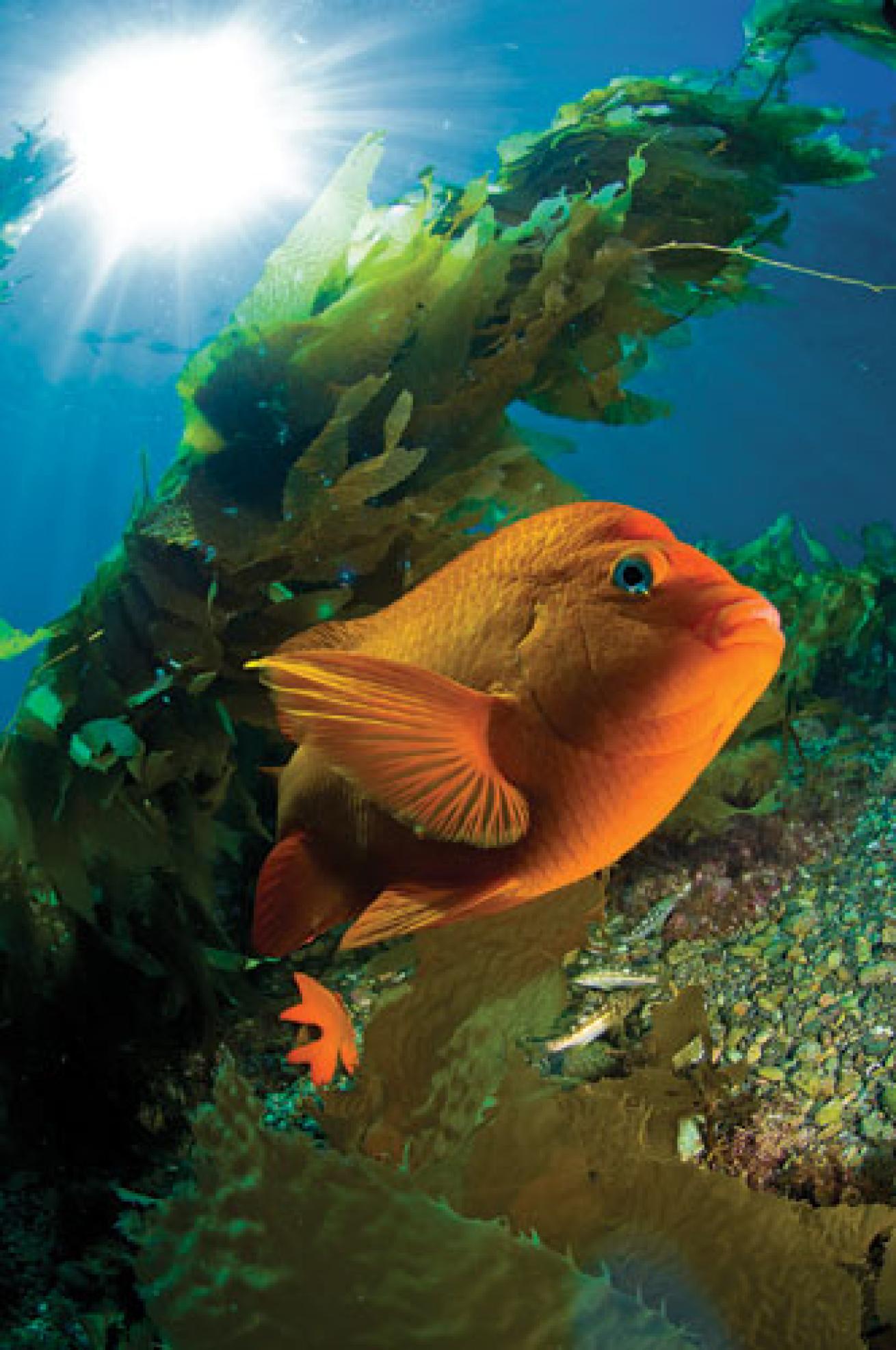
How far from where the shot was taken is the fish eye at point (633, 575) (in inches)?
24.4

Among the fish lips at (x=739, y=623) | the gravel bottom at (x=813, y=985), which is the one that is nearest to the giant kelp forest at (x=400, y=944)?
the gravel bottom at (x=813, y=985)

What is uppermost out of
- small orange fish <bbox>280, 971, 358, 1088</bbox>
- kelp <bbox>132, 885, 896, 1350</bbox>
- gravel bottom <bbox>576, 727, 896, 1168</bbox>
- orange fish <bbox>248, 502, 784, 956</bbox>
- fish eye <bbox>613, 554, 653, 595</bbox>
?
fish eye <bbox>613, 554, 653, 595</bbox>

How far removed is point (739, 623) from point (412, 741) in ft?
0.89

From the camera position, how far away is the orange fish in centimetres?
58

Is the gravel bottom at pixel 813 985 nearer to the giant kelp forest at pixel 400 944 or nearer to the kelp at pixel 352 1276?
the giant kelp forest at pixel 400 944

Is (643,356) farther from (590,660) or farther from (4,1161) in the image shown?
(4,1161)

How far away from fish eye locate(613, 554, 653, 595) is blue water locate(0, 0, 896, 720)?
1426 mm

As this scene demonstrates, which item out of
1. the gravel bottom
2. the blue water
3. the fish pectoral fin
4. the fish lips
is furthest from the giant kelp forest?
the fish lips

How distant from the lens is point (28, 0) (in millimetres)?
20062

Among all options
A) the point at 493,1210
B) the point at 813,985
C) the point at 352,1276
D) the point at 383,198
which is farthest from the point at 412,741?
the point at 383,198

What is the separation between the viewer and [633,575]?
625 mm

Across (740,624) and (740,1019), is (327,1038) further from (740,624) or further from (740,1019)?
(740,624)

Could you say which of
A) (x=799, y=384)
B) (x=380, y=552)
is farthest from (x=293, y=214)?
(x=799, y=384)

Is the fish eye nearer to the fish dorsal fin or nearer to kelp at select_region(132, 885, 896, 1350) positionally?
the fish dorsal fin
